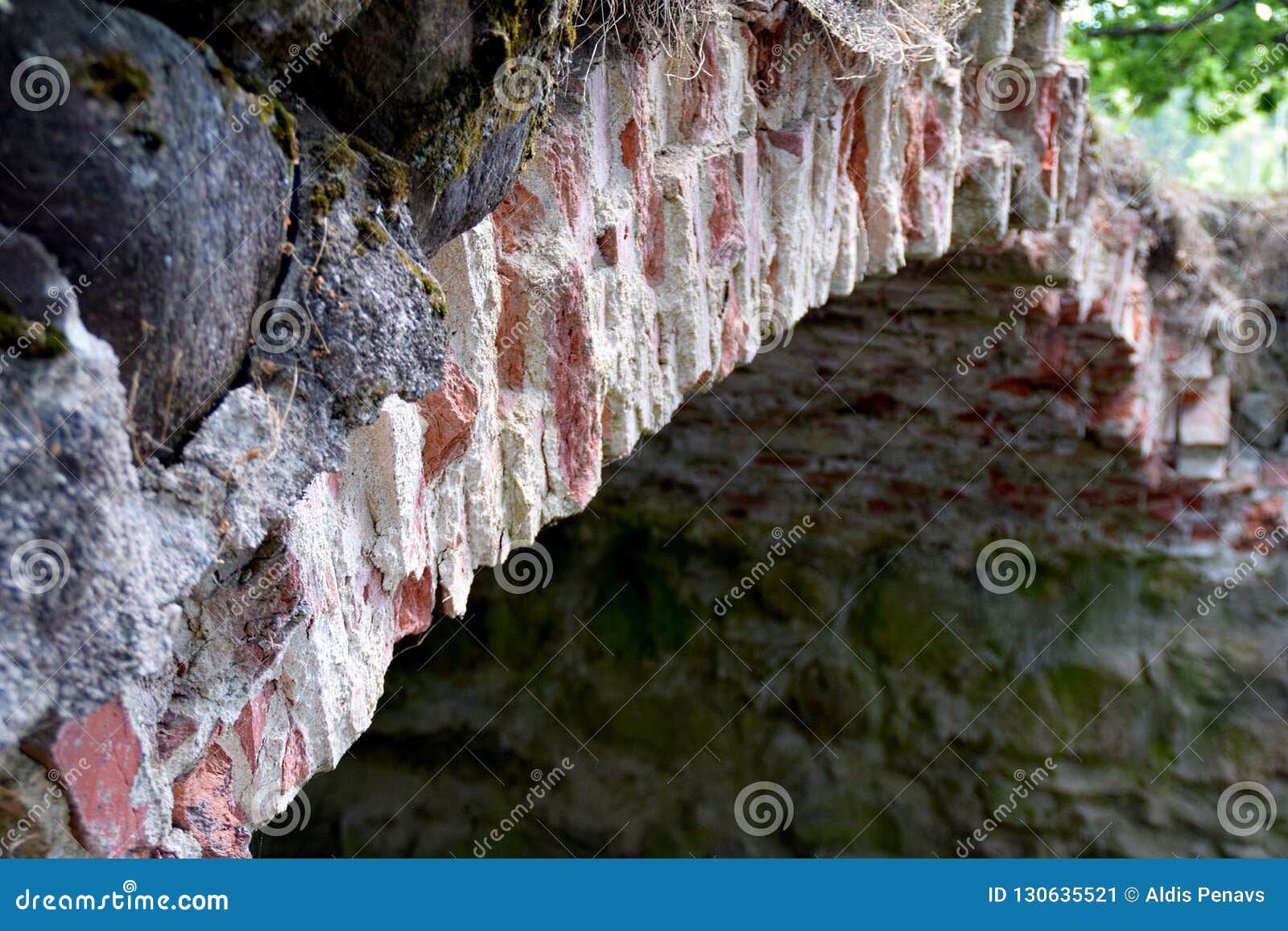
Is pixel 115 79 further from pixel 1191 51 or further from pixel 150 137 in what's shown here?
pixel 1191 51

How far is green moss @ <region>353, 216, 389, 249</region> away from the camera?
69 centimetres

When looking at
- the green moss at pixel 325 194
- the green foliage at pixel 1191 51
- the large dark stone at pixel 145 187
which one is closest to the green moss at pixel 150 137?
the large dark stone at pixel 145 187

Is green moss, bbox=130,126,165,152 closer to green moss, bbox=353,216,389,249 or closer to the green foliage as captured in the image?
green moss, bbox=353,216,389,249

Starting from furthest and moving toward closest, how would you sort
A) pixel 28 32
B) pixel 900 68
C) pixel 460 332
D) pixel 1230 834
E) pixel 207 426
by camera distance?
1. pixel 1230 834
2. pixel 900 68
3. pixel 460 332
4. pixel 207 426
5. pixel 28 32

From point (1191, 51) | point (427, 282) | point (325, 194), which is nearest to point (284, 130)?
point (325, 194)

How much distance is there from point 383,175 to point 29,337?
283 millimetres

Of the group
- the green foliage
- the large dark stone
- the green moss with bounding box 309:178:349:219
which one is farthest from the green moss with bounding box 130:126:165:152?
the green foliage

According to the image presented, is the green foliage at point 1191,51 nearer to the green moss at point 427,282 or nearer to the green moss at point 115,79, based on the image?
the green moss at point 427,282

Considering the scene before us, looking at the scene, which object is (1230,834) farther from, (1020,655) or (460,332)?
(460,332)

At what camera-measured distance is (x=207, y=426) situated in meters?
0.59

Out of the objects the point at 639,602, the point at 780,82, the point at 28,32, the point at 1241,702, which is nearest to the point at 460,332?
the point at 28,32

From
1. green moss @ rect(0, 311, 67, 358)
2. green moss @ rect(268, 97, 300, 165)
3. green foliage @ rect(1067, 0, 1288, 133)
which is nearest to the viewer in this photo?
green moss @ rect(0, 311, 67, 358)

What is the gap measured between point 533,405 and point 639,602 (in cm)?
308

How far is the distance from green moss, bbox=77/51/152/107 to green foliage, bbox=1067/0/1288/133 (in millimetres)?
4346
